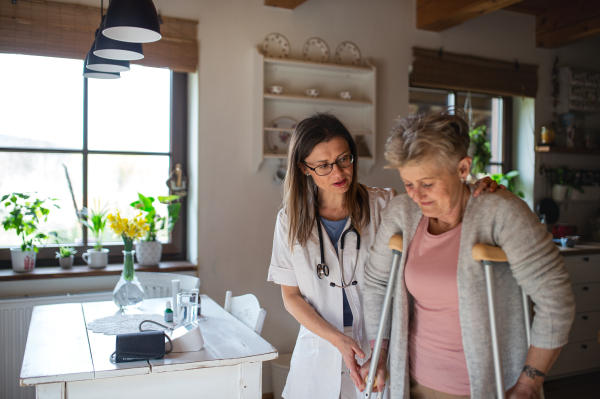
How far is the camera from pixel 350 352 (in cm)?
159

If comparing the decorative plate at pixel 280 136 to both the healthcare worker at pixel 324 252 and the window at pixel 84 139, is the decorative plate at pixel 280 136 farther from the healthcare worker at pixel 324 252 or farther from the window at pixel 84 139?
the healthcare worker at pixel 324 252

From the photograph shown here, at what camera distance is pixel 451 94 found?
4.32m

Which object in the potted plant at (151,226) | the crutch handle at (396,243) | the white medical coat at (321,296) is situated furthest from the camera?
the potted plant at (151,226)

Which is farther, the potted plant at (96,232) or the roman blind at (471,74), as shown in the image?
the roman blind at (471,74)

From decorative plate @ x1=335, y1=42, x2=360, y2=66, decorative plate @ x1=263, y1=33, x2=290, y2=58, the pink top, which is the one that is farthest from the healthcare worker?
decorative plate @ x1=335, y1=42, x2=360, y2=66

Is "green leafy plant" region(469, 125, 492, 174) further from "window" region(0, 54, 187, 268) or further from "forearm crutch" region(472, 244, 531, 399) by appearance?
"forearm crutch" region(472, 244, 531, 399)

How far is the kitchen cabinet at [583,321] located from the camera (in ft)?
12.8

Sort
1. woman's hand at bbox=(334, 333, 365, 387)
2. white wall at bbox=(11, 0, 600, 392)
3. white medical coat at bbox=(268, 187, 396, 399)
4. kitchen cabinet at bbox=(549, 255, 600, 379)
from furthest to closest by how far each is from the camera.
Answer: kitchen cabinet at bbox=(549, 255, 600, 379) < white wall at bbox=(11, 0, 600, 392) < white medical coat at bbox=(268, 187, 396, 399) < woman's hand at bbox=(334, 333, 365, 387)

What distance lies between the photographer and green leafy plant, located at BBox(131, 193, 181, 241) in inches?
125

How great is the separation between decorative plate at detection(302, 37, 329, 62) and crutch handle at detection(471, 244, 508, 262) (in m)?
2.64

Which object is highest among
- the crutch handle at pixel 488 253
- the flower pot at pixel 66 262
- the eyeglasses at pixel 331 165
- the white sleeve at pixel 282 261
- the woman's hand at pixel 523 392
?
the eyeglasses at pixel 331 165

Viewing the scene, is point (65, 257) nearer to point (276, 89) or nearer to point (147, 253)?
point (147, 253)

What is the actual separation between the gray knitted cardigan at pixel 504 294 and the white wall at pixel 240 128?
2.07 meters

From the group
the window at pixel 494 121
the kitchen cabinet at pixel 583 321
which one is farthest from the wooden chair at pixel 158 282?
the kitchen cabinet at pixel 583 321
